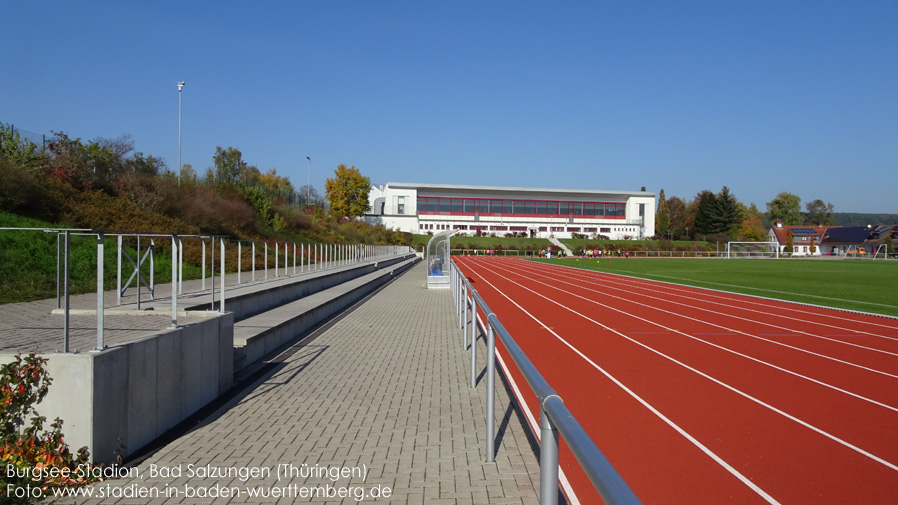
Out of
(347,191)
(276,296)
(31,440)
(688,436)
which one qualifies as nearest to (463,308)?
(276,296)

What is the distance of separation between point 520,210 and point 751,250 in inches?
1358

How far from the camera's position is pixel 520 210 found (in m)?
97.2

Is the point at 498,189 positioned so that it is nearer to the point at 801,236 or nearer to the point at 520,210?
the point at 520,210

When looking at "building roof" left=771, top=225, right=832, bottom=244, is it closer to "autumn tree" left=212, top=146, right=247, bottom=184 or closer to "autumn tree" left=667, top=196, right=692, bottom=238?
"autumn tree" left=667, top=196, right=692, bottom=238

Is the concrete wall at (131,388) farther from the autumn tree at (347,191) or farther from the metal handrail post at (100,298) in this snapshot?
the autumn tree at (347,191)

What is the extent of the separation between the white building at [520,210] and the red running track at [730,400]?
7996 centimetres

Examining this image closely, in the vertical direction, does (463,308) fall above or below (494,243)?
below

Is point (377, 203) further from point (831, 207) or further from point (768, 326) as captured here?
point (831, 207)

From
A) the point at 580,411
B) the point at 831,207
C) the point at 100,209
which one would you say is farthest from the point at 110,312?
the point at 831,207

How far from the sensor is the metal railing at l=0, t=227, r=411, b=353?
4843 mm

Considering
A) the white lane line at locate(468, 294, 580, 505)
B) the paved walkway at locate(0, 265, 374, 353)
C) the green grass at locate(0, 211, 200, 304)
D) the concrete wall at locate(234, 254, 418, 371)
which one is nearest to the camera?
the white lane line at locate(468, 294, 580, 505)

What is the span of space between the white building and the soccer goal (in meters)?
14.1

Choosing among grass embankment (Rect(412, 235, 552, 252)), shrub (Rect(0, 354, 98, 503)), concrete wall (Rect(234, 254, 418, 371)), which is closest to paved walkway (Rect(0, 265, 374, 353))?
shrub (Rect(0, 354, 98, 503))

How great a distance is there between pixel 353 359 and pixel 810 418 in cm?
590
